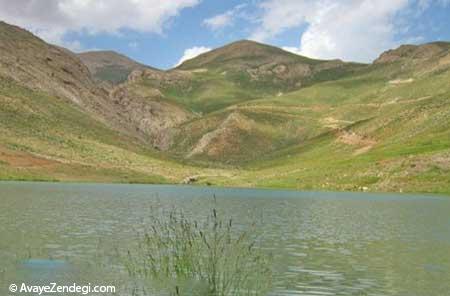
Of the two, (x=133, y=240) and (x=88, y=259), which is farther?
(x=133, y=240)

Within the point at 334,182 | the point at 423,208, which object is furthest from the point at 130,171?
the point at 423,208

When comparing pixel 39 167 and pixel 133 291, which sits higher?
pixel 39 167

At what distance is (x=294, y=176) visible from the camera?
178 metres

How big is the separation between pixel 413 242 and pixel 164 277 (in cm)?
2711

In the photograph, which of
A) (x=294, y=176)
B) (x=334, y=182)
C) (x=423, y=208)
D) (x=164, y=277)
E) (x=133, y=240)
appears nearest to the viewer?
(x=164, y=277)

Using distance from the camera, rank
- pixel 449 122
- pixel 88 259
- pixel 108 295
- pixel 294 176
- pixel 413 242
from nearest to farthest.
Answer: pixel 108 295 → pixel 88 259 → pixel 413 242 → pixel 294 176 → pixel 449 122

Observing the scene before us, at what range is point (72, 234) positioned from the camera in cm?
4647

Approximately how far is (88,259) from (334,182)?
13005cm

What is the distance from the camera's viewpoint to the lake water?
31641 millimetres

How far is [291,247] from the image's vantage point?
45.0 meters

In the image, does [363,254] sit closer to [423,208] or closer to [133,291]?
[133,291]

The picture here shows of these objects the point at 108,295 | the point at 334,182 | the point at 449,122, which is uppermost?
the point at 449,122

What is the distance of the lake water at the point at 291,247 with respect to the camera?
31.6 meters

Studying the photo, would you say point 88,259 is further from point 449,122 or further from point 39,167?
point 449,122
